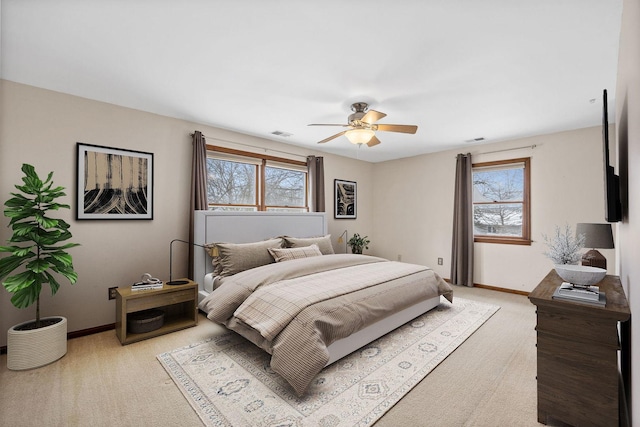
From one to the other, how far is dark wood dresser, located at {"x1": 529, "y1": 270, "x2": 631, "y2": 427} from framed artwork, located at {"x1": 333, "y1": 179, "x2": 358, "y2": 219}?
4172 mm

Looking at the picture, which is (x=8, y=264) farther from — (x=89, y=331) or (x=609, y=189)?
(x=609, y=189)

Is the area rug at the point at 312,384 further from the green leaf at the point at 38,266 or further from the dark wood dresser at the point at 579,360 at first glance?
the green leaf at the point at 38,266

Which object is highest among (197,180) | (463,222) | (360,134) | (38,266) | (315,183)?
(360,134)

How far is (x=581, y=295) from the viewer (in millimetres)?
1646

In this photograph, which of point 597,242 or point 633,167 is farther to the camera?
point 597,242

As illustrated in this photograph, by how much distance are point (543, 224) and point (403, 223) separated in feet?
7.72

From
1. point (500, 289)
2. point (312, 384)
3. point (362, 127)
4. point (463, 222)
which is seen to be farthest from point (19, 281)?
point (500, 289)

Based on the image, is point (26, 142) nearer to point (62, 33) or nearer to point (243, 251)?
point (62, 33)

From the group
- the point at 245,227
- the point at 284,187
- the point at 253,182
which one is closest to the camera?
the point at 245,227

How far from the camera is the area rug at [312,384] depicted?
71.3 inches

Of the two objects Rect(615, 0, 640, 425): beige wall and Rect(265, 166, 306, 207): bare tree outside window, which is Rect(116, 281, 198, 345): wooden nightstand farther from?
Rect(615, 0, 640, 425): beige wall

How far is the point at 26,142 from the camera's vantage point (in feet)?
8.87

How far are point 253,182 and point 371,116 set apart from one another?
94.1 inches

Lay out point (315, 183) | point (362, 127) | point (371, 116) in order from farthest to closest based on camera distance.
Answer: point (315, 183) < point (362, 127) < point (371, 116)
